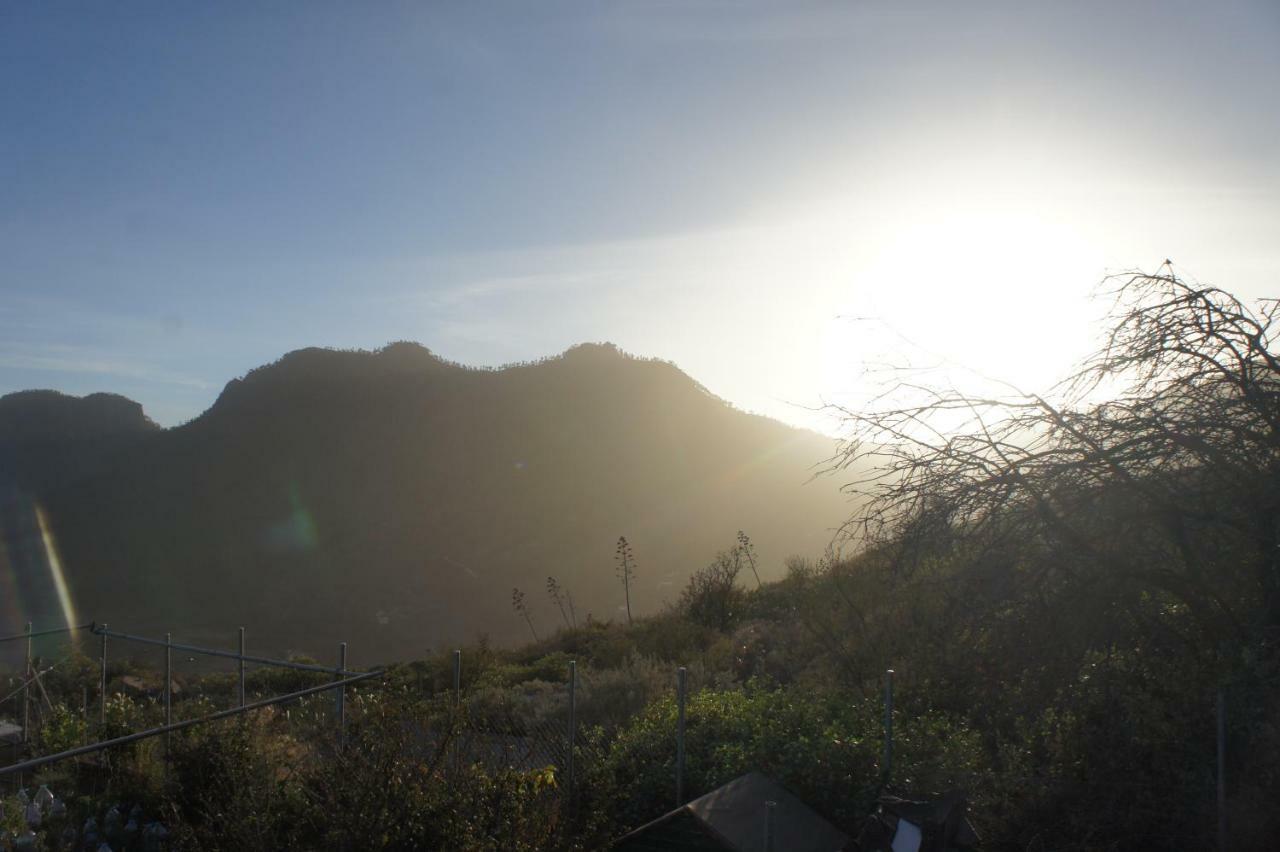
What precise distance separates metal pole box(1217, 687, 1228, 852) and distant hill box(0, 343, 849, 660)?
109 ft

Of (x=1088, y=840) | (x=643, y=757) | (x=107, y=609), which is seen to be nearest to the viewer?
(x=1088, y=840)

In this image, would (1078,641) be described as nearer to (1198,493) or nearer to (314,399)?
(1198,493)

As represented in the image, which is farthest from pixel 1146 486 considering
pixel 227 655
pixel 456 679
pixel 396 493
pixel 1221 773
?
pixel 396 493

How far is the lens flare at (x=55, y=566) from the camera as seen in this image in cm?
4122

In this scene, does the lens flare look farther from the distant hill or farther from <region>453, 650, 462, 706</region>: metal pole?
<region>453, 650, 462, 706</region>: metal pole

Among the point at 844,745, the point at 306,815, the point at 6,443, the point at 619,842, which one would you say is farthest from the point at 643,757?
the point at 6,443

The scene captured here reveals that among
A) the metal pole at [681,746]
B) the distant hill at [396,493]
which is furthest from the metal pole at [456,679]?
the distant hill at [396,493]

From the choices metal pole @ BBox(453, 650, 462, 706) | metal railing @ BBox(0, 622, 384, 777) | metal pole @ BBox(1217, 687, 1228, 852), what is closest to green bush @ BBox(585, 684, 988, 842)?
metal pole @ BBox(453, 650, 462, 706)

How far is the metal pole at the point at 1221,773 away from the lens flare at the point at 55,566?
43.4 m

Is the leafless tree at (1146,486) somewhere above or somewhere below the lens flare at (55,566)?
above

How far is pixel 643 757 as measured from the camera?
7.52 metres

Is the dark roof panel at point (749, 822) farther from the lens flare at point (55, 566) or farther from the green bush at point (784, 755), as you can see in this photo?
the lens flare at point (55, 566)

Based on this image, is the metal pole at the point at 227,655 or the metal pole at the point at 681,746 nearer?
the metal pole at the point at 681,746

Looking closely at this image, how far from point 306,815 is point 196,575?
157ft
